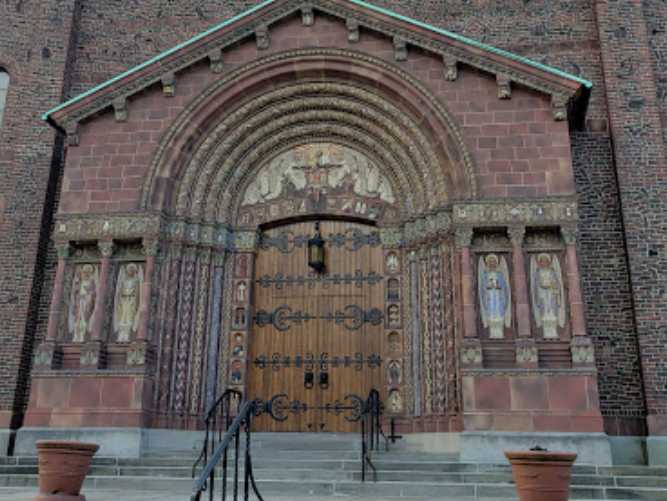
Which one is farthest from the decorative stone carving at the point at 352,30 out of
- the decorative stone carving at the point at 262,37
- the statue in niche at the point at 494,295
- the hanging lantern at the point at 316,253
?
the statue in niche at the point at 494,295

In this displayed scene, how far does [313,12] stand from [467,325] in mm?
6385

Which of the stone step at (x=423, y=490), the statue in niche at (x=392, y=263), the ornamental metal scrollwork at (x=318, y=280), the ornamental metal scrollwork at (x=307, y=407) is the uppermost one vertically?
the statue in niche at (x=392, y=263)

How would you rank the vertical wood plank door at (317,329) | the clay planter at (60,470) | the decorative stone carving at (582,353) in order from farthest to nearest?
1. the vertical wood plank door at (317,329)
2. the decorative stone carving at (582,353)
3. the clay planter at (60,470)

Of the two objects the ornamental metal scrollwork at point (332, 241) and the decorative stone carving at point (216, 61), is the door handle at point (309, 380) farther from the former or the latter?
the decorative stone carving at point (216, 61)

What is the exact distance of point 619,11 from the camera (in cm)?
1351

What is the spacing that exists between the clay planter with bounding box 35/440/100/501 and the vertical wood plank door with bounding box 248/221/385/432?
4.93 m

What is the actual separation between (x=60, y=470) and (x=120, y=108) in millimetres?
7210

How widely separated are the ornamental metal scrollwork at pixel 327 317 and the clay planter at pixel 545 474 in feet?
19.0

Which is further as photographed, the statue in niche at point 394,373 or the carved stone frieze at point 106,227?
the carved stone frieze at point 106,227

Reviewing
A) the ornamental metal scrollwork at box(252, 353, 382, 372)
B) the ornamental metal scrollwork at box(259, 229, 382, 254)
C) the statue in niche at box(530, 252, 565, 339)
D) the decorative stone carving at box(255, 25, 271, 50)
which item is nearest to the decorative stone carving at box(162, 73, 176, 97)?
the decorative stone carving at box(255, 25, 271, 50)

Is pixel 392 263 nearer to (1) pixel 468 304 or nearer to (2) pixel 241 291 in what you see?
A: (1) pixel 468 304

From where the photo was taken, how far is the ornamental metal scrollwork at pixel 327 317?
1209 centimetres

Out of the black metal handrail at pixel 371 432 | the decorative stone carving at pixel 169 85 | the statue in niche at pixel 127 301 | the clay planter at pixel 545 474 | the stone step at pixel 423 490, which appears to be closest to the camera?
the clay planter at pixel 545 474

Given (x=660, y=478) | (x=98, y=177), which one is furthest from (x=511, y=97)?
(x=98, y=177)
